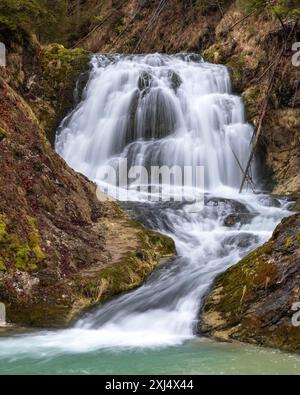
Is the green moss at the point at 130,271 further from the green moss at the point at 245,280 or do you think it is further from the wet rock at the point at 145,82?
the wet rock at the point at 145,82

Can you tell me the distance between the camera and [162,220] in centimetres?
1070

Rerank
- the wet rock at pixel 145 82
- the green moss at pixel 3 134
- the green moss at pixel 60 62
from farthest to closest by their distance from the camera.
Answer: the green moss at pixel 60 62
the wet rock at pixel 145 82
the green moss at pixel 3 134

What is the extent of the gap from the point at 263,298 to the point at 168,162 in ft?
29.0

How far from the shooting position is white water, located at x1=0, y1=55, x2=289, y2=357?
6672 mm

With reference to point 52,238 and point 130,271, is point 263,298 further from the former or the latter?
point 52,238

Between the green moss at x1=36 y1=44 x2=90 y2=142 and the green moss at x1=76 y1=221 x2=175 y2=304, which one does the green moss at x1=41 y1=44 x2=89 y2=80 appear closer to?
the green moss at x1=36 y1=44 x2=90 y2=142

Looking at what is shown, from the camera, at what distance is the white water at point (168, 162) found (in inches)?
263

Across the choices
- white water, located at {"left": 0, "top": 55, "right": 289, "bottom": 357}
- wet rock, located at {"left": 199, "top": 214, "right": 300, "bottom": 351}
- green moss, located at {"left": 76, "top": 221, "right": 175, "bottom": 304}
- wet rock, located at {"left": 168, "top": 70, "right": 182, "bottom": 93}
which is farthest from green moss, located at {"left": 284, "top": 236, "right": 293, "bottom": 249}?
wet rock, located at {"left": 168, "top": 70, "right": 182, "bottom": 93}

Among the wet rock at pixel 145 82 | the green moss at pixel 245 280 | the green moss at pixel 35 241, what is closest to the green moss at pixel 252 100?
the wet rock at pixel 145 82

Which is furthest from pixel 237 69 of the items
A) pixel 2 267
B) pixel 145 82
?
pixel 2 267

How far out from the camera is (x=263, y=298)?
6.30m

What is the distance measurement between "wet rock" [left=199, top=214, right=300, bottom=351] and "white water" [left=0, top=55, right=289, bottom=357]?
1.29 feet

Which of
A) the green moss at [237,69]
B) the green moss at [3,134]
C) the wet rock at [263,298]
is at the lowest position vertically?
the wet rock at [263,298]

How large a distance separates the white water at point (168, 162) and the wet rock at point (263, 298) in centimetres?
39
